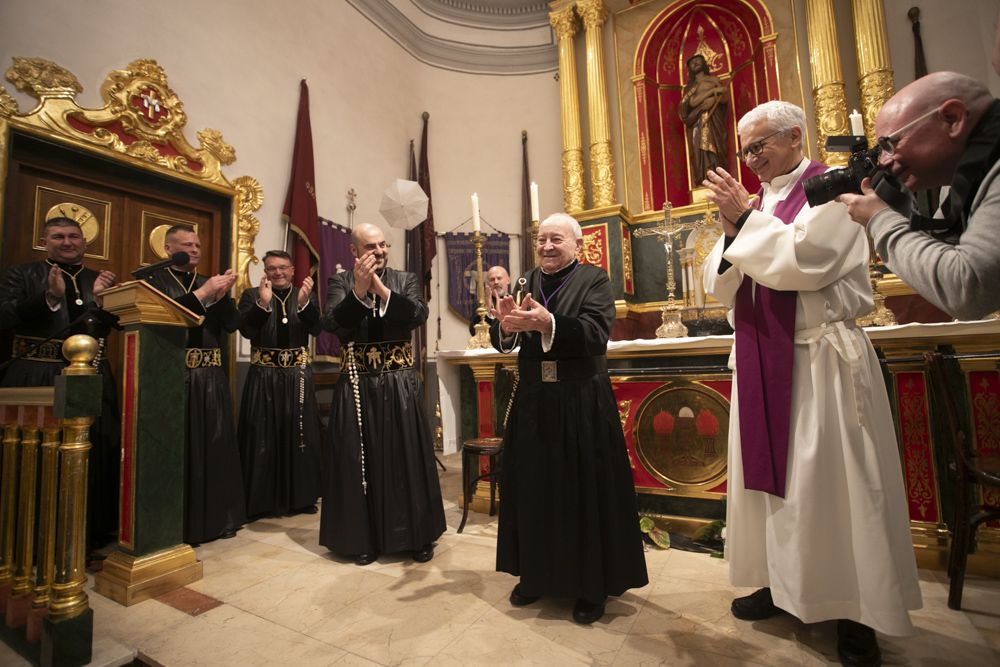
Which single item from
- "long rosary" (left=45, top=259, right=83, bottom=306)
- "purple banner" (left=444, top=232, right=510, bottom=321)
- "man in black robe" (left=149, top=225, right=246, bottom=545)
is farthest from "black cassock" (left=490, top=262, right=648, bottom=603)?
"purple banner" (left=444, top=232, right=510, bottom=321)

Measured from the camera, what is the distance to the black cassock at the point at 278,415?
12.9 ft

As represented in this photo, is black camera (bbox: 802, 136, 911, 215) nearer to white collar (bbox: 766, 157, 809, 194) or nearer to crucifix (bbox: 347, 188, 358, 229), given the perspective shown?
white collar (bbox: 766, 157, 809, 194)

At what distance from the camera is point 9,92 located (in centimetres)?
339

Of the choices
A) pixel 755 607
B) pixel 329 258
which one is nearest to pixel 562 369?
pixel 755 607

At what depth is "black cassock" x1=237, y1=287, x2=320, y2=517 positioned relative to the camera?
12.9 ft

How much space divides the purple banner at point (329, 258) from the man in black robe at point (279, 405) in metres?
1.27

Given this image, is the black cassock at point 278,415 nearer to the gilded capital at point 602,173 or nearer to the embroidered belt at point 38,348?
the embroidered belt at point 38,348

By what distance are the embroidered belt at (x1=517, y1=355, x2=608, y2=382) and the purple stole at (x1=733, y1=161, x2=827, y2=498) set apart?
1.98 feet

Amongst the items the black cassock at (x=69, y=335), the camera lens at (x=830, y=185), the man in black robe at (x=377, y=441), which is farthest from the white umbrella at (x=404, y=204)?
the camera lens at (x=830, y=185)

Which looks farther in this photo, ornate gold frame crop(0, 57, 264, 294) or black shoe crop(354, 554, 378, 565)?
ornate gold frame crop(0, 57, 264, 294)

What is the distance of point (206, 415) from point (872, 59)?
22.0 ft

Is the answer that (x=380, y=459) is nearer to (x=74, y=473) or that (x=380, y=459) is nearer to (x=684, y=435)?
(x=74, y=473)

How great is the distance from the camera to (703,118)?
19.0 ft

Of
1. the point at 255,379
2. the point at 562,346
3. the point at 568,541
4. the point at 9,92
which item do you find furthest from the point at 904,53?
the point at 9,92
